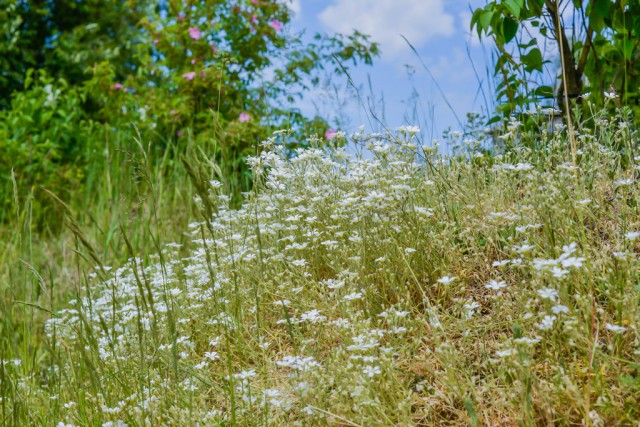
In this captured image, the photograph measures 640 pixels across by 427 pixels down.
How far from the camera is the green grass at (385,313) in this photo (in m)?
1.84

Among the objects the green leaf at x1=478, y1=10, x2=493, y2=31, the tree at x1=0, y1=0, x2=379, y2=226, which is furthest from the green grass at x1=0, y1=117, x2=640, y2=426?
the tree at x1=0, y1=0, x2=379, y2=226

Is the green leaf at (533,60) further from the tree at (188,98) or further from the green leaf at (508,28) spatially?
the tree at (188,98)

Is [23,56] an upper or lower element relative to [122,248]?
upper

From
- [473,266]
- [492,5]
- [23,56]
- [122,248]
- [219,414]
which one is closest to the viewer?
[219,414]

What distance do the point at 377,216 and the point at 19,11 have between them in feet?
45.5

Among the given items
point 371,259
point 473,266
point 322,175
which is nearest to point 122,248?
point 322,175

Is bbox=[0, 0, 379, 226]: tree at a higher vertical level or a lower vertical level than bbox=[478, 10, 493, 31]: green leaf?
higher

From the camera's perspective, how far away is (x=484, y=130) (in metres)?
3.72

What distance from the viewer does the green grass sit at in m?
1.84

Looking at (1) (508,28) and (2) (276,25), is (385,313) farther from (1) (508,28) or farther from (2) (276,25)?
(2) (276,25)

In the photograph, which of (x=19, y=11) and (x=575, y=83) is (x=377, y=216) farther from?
(x=19, y=11)

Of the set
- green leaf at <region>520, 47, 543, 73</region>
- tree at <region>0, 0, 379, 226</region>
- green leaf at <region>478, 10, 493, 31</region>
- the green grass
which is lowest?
the green grass

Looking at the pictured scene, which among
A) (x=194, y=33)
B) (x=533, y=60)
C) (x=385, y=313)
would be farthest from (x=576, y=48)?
(x=194, y=33)

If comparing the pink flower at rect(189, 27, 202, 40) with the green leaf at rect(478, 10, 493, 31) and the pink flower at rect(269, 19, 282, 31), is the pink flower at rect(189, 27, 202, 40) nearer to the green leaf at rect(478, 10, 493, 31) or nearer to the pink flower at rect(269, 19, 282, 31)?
the pink flower at rect(269, 19, 282, 31)
